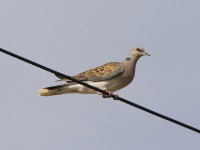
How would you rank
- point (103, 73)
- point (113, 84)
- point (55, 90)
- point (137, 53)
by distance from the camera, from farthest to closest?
point (137, 53) → point (103, 73) → point (113, 84) → point (55, 90)

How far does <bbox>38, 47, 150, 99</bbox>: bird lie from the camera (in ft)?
47.2

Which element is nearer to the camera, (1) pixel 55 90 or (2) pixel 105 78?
(1) pixel 55 90

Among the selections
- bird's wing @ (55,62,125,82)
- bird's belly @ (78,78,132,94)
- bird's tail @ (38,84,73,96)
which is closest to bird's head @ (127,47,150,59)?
bird's wing @ (55,62,125,82)

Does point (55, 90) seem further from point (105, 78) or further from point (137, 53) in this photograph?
point (137, 53)

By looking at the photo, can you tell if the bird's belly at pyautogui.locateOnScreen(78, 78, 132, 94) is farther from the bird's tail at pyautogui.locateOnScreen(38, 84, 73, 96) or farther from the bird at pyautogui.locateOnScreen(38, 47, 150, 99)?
the bird's tail at pyautogui.locateOnScreen(38, 84, 73, 96)

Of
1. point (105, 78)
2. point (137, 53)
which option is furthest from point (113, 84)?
point (137, 53)

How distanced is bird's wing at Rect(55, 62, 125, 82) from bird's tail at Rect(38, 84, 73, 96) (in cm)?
67

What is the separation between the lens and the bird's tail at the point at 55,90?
14.1 metres

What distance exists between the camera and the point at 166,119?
10008mm

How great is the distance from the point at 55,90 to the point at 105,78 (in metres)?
1.11

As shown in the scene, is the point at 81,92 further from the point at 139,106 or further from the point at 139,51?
the point at 139,106

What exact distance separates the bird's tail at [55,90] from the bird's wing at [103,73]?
2.20ft

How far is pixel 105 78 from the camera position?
14820mm

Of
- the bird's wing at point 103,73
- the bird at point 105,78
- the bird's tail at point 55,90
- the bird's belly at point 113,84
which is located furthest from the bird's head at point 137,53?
the bird's tail at point 55,90
